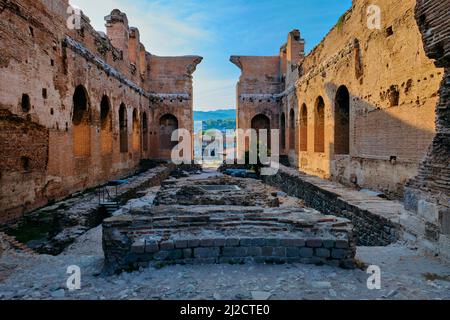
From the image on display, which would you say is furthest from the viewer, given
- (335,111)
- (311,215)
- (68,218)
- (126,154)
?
(126,154)

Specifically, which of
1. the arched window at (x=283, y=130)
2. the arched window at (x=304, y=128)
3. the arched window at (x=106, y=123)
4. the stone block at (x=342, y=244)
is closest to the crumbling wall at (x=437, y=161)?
the stone block at (x=342, y=244)

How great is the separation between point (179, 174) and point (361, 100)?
11155 millimetres

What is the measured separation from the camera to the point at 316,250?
401 centimetres

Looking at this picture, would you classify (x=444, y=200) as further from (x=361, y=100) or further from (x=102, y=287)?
(x=361, y=100)

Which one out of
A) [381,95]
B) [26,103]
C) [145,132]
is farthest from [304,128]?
[26,103]

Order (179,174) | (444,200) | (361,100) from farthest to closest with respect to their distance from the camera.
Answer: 1. (179,174)
2. (361,100)
3. (444,200)

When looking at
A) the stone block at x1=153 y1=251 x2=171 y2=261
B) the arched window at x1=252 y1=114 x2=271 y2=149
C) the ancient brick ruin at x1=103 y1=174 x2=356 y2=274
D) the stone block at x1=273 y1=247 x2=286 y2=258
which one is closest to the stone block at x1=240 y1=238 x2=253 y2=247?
the ancient brick ruin at x1=103 y1=174 x2=356 y2=274

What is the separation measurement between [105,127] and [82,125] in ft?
7.56

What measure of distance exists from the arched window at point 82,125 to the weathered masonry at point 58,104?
0.03 meters

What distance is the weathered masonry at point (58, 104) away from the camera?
7.12 m

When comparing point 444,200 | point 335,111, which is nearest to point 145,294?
point 444,200

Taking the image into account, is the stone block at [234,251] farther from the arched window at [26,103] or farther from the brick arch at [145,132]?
the brick arch at [145,132]

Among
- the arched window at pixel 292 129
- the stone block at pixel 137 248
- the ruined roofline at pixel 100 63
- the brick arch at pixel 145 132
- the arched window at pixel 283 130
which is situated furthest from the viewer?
the arched window at pixel 283 130

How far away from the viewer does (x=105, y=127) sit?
13789 millimetres
